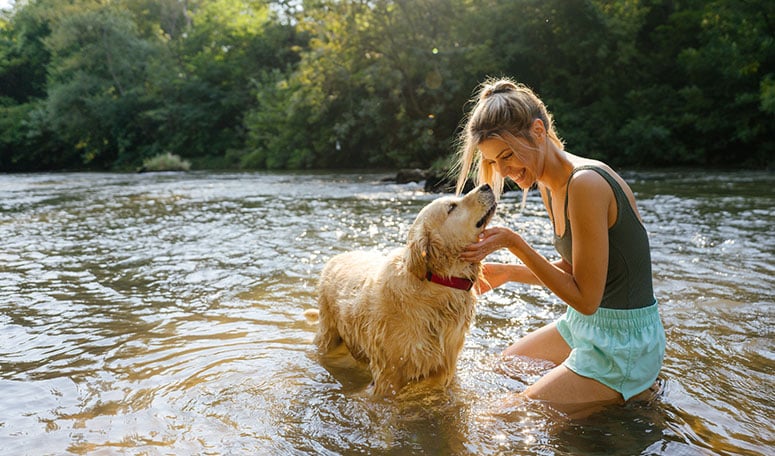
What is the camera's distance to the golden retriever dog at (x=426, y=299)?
3350 mm

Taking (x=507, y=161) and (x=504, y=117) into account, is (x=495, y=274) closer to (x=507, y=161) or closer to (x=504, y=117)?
(x=507, y=161)

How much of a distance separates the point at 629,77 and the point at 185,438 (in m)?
27.8

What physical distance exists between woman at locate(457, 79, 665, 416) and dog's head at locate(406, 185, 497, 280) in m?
0.09

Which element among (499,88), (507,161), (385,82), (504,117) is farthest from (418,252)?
(385,82)

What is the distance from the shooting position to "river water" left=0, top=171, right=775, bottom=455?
3.02 meters

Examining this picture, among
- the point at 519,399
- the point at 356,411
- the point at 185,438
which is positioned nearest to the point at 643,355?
the point at 519,399

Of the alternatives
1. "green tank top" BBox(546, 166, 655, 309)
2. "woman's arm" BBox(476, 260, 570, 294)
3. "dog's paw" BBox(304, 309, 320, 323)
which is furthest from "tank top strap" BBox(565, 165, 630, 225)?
"dog's paw" BBox(304, 309, 320, 323)

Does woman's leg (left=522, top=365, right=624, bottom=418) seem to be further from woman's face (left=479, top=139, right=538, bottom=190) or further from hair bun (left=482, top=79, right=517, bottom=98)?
hair bun (left=482, top=79, right=517, bottom=98)

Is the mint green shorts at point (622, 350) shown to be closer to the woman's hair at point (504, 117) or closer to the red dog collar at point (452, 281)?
the red dog collar at point (452, 281)

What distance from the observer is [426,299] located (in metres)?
3.43

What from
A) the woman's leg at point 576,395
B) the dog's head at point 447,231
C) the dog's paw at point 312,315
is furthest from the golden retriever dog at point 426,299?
the dog's paw at point 312,315

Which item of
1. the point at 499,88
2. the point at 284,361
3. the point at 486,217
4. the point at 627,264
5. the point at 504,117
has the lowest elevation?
the point at 284,361

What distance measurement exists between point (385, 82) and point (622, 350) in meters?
27.5

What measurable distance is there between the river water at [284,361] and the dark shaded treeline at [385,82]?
16.4 m
